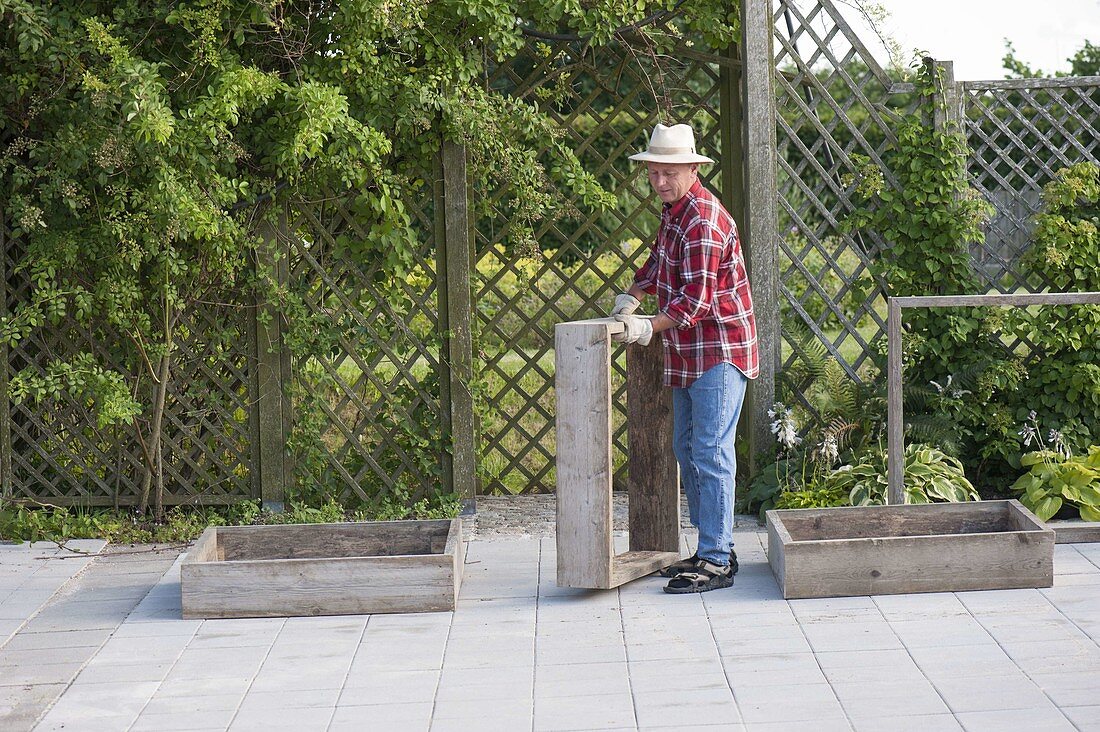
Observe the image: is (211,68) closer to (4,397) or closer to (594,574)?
(4,397)

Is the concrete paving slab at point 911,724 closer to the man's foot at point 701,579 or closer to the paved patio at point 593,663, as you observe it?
the paved patio at point 593,663

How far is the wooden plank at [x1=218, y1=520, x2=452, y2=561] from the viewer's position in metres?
4.63

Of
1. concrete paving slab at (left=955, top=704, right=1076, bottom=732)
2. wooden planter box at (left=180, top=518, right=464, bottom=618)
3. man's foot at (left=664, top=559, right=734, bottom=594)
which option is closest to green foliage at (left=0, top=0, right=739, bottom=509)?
wooden planter box at (left=180, top=518, right=464, bottom=618)

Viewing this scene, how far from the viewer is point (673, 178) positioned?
428 centimetres

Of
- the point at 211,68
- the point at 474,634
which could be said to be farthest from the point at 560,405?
the point at 211,68

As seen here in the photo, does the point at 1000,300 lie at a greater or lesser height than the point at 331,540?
greater

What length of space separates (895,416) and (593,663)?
1.82 metres

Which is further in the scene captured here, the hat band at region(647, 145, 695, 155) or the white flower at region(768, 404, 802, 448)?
the white flower at region(768, 404, 802, 448)

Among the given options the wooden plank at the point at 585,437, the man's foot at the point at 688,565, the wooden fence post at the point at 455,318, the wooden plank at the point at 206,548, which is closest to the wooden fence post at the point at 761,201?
the man's foot at the point at 688,565

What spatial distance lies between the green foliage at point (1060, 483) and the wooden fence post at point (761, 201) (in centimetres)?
115

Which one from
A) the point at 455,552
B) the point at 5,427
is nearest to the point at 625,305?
the point at 455,552

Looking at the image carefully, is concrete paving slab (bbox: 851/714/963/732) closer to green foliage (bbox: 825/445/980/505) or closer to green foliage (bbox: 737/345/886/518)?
green foliage (bbox: 825/445/980/505)

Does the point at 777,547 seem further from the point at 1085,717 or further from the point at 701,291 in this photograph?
the point at 1085,717

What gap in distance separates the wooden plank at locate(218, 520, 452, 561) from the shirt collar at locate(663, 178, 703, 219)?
56.8 inches
